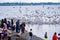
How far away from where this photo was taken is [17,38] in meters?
30.9

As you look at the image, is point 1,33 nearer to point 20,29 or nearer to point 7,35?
point 7,35

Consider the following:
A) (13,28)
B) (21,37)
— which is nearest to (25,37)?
(21,37)

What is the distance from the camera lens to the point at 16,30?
3466 cm

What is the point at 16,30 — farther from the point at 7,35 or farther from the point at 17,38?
the point at 7,35

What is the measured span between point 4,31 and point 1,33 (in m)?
0.35

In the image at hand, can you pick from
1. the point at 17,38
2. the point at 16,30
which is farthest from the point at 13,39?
the point at 16,30

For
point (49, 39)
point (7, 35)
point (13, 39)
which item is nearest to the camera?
point (7, 35)

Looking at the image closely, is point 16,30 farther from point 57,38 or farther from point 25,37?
point 57,38

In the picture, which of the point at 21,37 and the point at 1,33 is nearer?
the point at 1,33

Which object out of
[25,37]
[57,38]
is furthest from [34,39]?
[57,38]

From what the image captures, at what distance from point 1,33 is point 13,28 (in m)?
6.57

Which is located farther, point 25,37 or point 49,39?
point 49,39

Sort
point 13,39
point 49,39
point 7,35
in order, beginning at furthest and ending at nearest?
point 49,39 < point 13,39 < point 7,35

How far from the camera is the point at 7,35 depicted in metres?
28.4
